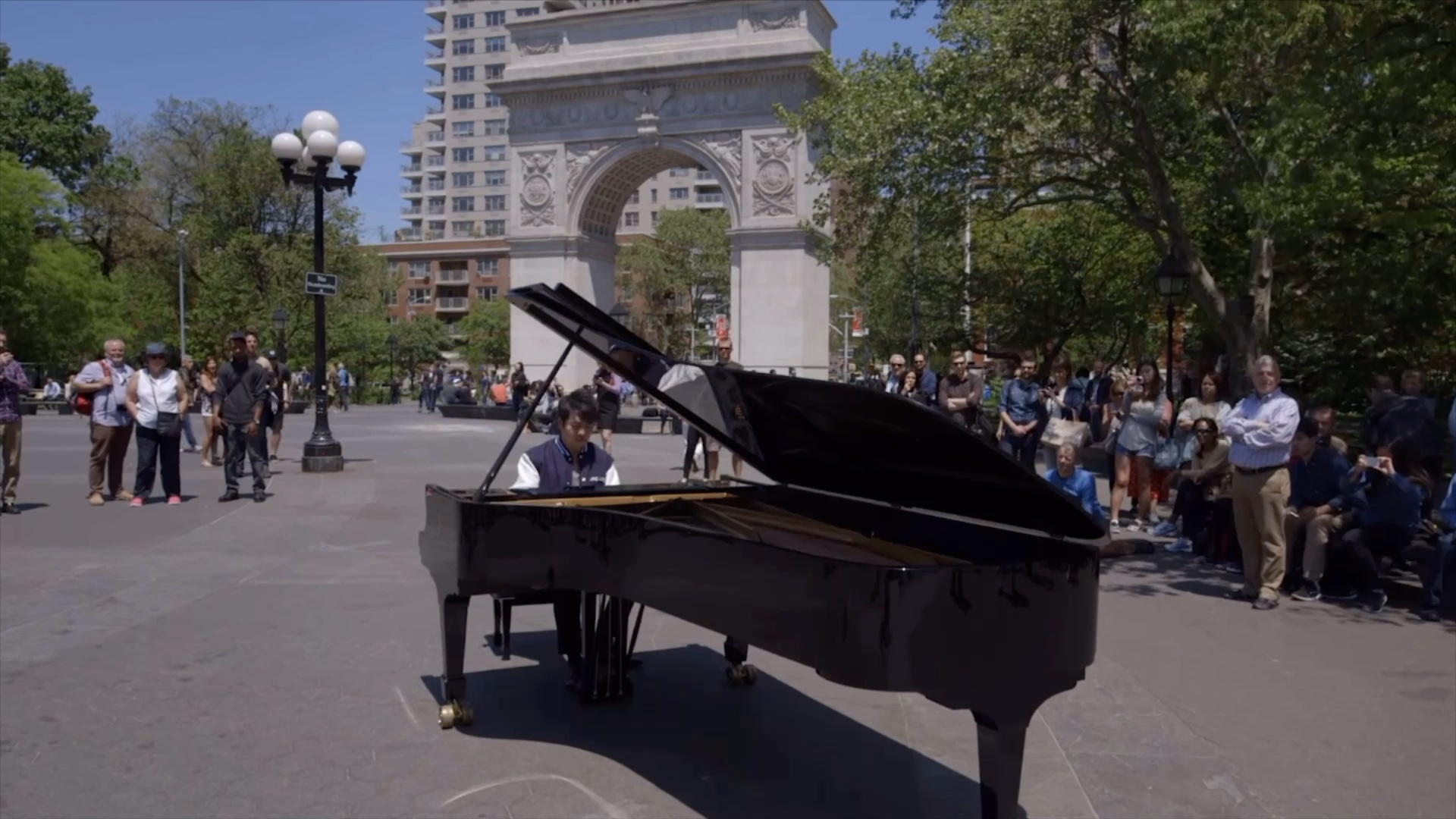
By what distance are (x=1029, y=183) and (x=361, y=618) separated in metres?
13.6

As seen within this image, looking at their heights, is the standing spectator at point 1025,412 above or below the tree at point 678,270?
below

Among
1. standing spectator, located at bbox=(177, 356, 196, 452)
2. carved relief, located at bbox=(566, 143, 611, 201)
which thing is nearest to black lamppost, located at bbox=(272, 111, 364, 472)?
standing spectator, located at bbox=(177, 356, 196, 452)

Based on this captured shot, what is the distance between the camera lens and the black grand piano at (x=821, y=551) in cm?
359

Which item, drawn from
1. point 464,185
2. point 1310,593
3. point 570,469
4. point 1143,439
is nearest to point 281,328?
point 1143,439

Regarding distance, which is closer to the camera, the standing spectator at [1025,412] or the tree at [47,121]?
the standing spectator at [1025,412]

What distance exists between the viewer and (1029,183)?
18141 millimetres

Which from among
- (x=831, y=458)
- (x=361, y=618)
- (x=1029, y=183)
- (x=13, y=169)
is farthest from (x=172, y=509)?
(x=13, y=169)

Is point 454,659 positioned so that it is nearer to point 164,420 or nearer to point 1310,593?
point 1310,593

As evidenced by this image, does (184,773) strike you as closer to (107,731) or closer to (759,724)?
(107,731)

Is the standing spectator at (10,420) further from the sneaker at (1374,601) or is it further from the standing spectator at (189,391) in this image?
the sneaker at (1374,601)

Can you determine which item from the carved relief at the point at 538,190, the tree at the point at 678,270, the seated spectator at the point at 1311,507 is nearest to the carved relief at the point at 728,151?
the carved relief at the point at 538,190

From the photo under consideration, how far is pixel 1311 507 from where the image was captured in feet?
30.1

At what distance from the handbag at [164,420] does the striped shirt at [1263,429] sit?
10931 millimetres

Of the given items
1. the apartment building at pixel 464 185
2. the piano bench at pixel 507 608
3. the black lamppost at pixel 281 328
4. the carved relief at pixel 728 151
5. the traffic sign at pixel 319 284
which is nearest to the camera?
the piano bench at pixel 507 608
